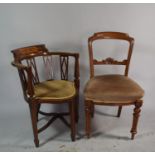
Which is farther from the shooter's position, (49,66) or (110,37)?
(49,66)

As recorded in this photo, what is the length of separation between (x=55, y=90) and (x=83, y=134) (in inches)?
19.9

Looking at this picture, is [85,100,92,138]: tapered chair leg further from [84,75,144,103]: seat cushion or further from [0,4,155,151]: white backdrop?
[0,4,155,151]: white backdrop

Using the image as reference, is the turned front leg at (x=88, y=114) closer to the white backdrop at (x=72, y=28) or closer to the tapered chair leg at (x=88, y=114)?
the tapered chair leg at (x=88, y=114)

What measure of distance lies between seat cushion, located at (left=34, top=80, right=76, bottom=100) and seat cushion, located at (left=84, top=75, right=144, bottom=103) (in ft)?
0.46

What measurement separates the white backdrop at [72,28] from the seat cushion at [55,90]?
16.2 inches

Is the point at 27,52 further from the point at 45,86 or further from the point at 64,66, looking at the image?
the point at 64,66

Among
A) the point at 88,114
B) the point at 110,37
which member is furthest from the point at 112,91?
the point at 110,37

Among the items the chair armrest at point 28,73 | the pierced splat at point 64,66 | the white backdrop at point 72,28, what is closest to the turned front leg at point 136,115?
the white backdrop at point 72,28

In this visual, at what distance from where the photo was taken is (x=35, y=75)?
6.79 feet

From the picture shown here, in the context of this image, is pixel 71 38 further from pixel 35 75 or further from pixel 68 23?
pixel 35 75

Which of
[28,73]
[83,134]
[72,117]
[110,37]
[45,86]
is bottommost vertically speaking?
[83,134]

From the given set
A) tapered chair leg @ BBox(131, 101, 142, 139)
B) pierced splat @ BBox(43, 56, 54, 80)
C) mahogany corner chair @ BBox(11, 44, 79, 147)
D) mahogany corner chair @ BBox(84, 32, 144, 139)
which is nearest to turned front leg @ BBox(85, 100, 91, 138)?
mahogany corner chair @ BBox(84, 32, 144, 139)

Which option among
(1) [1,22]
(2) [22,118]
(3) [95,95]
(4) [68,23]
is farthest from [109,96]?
(1) [1,22]

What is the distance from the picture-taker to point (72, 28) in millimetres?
2174
